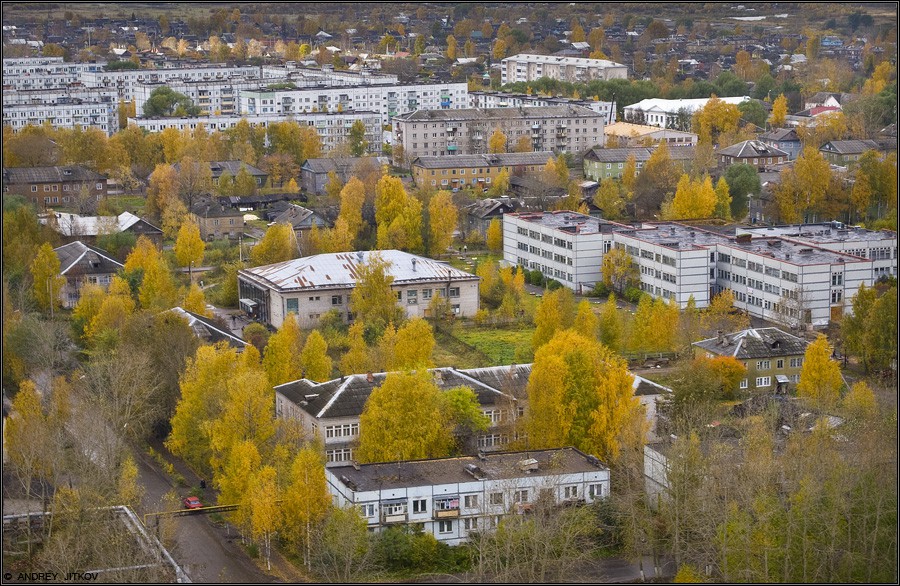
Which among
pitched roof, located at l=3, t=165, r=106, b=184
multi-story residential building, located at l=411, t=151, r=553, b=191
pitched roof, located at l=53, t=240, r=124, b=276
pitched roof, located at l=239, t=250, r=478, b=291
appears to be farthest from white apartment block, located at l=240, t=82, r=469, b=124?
pitched roof, located at l=239, t=250, r=478, b=291

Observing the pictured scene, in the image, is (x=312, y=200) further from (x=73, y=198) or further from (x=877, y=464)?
(x=877, y=464)

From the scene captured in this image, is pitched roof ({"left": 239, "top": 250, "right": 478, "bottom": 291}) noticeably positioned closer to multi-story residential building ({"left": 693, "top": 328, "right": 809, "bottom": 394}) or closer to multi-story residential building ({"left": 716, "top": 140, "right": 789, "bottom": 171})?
multi-story residential building ({"left": 693, "top": 328, "right": 809, "bottom": 394})

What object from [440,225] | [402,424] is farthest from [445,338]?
[402,424]

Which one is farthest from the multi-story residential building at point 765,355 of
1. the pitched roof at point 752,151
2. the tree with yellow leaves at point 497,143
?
the tree with yellow leaves at point 497,143

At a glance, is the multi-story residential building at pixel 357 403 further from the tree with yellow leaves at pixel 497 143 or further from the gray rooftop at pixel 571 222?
the tree with yellow leaves at pixel 497 143

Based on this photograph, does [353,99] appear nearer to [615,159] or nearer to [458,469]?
[615,159]

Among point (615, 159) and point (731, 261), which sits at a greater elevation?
point (731, 261)

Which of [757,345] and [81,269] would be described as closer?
[757,345]
